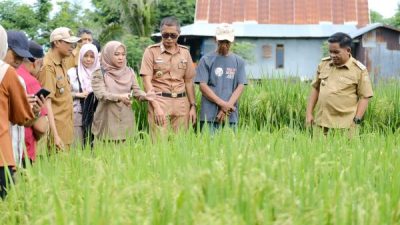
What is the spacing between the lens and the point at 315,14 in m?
26.5

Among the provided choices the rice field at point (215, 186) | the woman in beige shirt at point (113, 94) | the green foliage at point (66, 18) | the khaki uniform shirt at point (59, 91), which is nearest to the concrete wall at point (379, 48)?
the green foliage at point (66, 18)

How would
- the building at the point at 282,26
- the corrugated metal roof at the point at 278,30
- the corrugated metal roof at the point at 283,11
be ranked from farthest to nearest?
the corrugated metal roof at the point at 283,11, the building at the point at 282,26, the corrugated metal roof at the point at 278,30

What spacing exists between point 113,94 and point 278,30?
2069 centimetres

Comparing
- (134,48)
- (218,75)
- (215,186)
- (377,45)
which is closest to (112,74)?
(218,75)

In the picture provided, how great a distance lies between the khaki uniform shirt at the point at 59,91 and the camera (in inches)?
211

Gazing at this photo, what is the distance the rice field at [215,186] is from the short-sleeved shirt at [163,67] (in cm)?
160

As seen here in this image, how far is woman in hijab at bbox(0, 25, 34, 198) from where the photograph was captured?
11.5 ft

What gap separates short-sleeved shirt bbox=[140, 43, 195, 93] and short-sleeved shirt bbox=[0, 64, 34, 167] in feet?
8.25

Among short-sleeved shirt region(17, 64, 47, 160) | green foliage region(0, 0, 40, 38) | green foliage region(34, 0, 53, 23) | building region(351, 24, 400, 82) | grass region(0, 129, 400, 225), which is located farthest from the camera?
building region(351, 24, 400, 82)

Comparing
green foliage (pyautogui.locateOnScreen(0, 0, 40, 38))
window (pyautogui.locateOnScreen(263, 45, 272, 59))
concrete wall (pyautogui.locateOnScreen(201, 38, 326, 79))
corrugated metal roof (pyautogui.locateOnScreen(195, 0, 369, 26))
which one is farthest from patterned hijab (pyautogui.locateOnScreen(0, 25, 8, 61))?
corrugated metal roof (pyautogui.locateOnScreen(195, 0, 369, 26))

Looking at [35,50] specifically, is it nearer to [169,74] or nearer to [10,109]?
[169,74]

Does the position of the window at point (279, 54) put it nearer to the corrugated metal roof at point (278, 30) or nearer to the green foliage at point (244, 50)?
the corrugated metal roof at point (278, 30)

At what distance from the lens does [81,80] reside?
633cm

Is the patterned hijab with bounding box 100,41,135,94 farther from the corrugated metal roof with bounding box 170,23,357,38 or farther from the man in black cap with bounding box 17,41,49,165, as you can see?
the corrugated metal roof with bounding box 170,23,357,38
